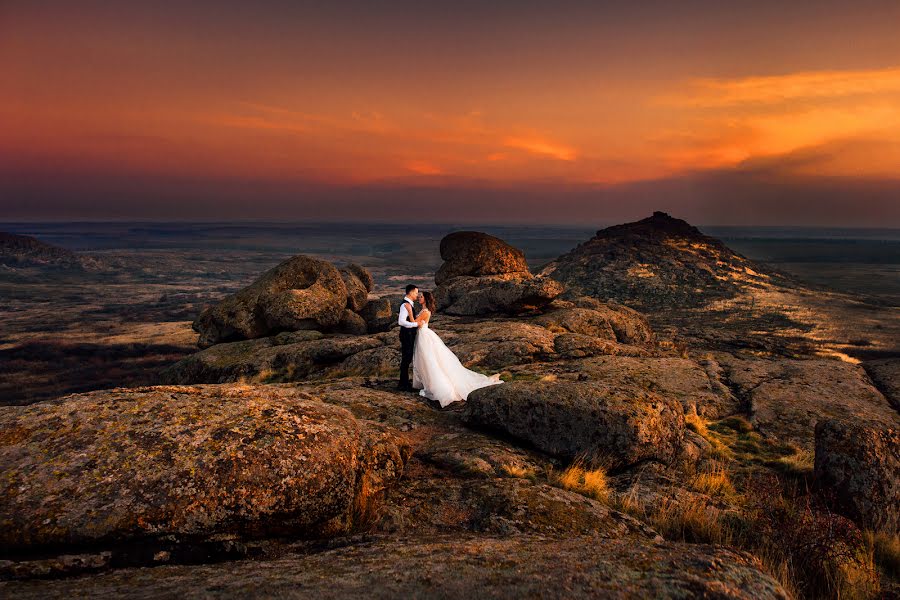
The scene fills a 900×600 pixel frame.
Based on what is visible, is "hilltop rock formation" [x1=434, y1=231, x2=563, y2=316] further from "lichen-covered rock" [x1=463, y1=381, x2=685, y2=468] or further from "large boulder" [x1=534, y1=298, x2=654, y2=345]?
"lichen-covered rock" [x1=463, y1=381, x2=685, y2=468]

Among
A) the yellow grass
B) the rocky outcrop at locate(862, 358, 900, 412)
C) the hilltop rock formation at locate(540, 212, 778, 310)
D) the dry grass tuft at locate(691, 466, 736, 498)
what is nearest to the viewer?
the yellow grass

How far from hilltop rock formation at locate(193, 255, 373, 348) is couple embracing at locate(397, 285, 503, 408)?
51.0ft

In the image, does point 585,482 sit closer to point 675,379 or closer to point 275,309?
point 675,379

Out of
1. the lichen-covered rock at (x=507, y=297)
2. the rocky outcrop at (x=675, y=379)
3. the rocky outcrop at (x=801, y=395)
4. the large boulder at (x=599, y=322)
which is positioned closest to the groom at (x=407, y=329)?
the rocky outcrop at (x=675, y=379)

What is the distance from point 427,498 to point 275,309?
24.4 m

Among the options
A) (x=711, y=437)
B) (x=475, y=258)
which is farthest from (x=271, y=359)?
(x=711, y=437)

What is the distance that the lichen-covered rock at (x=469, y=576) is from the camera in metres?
3.33

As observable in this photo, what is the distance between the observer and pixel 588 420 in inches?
387

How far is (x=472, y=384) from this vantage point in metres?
14.9

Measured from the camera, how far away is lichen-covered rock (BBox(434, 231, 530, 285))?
117 ft

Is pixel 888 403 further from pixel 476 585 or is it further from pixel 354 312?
pixel 354 312

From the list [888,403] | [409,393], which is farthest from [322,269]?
[888,403]

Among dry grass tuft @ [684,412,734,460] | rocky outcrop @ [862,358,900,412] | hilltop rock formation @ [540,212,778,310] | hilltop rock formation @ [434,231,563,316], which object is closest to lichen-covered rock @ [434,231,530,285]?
hilltop rock formation @ [434,231,563,316]

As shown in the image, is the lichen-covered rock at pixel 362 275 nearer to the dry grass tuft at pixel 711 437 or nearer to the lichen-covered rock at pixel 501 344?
the lichen-covered rock at pixel 501 344
